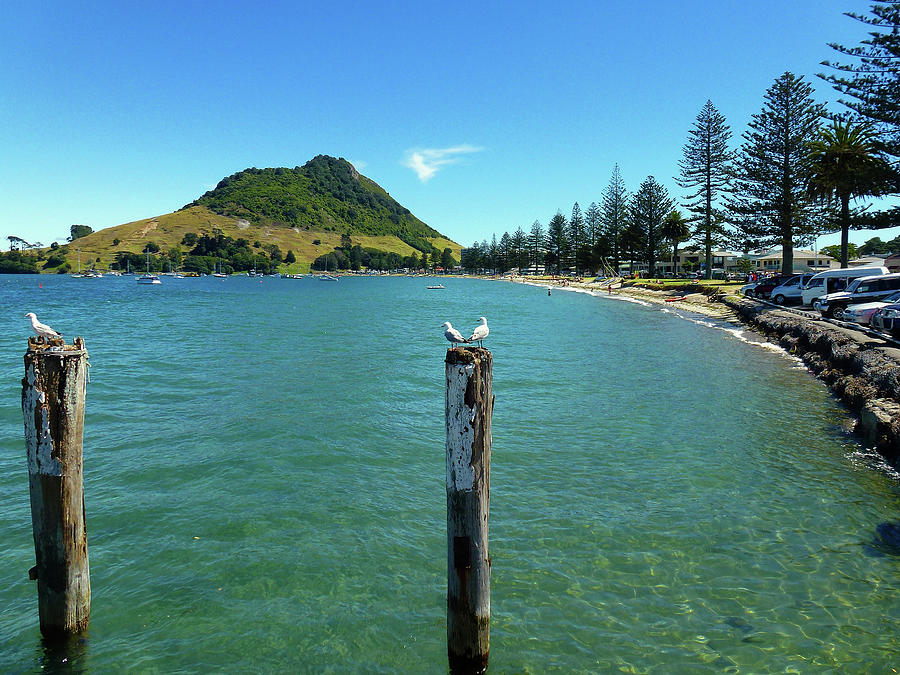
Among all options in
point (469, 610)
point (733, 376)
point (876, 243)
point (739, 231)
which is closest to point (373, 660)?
point (469, 610)

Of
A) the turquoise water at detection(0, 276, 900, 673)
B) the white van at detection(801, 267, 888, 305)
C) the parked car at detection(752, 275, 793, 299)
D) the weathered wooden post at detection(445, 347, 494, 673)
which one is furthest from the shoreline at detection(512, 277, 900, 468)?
the weathered wooden post at detection(445, 347, 494, 673)

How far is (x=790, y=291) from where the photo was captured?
37344 mm

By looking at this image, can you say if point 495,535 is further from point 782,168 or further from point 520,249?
point 520,249

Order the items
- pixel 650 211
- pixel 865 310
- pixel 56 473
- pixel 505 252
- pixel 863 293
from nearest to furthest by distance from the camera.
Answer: pixel 56 473 < pixel 865 310 < pixel 863 293 < pixel 650 211 < pixel 505 252

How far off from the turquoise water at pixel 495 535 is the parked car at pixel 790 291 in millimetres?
24166

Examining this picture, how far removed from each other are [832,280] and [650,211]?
190 feet

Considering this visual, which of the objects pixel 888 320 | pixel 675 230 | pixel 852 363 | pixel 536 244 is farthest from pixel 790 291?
pixel 536 244

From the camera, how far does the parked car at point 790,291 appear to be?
3681 cm

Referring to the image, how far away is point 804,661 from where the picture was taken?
534 cm

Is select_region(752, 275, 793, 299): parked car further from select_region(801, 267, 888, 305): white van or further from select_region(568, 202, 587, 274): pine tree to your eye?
select_region(568, 202, 587, 274): pine tree

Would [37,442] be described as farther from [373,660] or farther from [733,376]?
[733,376]

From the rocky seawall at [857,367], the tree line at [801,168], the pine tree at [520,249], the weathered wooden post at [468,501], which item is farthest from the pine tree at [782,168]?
the pine tree at [520,249]

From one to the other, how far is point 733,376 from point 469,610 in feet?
55.5

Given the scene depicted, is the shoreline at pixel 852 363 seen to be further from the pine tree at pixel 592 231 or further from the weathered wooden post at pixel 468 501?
the pine tree at pixel 592 231
